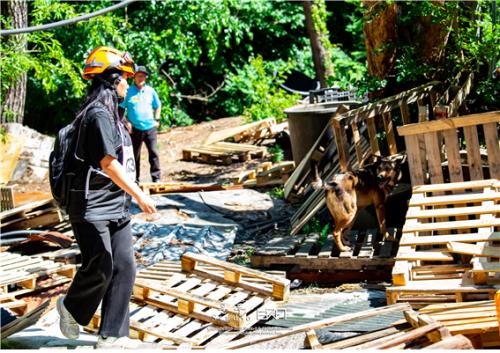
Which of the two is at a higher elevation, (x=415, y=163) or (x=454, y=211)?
(x=415, y=163)

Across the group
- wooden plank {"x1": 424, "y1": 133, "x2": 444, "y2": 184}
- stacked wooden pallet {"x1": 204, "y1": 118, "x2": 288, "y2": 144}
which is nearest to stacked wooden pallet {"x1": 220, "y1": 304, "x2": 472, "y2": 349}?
wooden plank {"x1": 424, "y1": 133, "x2": 444, "y2": 184}

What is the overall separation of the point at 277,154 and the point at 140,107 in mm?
3337

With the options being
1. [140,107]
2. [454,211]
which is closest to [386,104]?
[454,211]

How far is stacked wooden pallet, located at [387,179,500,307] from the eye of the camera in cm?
659

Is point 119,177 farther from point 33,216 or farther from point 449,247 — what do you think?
point 33,216

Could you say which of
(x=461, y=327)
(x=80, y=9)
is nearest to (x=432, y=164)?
(x=461, y=327)

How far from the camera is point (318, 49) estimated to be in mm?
18047

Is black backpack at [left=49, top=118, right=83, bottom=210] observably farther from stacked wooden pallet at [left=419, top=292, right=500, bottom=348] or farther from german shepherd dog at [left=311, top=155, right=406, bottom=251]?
german shepherd dog at [left=311, top=155, right=406, bottom=251]

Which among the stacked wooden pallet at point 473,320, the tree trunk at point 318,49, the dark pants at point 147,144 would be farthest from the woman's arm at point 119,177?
the tree trunk at point 318,49

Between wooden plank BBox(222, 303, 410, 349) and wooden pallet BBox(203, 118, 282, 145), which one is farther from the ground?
wooden pallet BBox(203, 118, 282, 145)

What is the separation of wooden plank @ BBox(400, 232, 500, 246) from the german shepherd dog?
1.42 m

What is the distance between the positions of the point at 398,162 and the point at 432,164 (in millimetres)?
823

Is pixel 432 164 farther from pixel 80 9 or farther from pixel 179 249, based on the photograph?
pixel 80 9

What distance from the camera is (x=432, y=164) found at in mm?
8500
